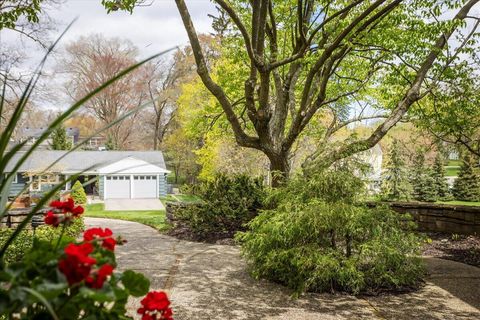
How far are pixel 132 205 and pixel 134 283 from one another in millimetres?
21829

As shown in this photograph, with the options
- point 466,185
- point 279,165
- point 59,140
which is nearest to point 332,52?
point 279,165

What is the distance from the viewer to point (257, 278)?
225 inches

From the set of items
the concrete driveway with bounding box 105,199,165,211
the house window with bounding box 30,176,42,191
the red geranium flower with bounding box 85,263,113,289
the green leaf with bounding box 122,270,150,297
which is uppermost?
the house window with bounding box 30,176,42,191

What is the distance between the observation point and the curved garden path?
4.39 metres

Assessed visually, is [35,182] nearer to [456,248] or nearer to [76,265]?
[76,265]

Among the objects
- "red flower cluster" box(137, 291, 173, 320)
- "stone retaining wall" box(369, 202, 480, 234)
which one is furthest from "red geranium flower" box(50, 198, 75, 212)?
"stone retaining wall" box(369, 202, 480, 234)

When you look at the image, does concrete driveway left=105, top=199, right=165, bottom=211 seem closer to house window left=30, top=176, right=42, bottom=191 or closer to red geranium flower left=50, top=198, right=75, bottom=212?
house window left=30, top=176, right=42, bottom=191

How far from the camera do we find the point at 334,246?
227 inches

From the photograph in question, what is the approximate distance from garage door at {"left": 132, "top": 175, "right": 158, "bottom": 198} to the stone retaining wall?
19180 mm

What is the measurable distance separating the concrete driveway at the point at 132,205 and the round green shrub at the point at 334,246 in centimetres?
1574

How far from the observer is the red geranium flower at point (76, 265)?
1007mm

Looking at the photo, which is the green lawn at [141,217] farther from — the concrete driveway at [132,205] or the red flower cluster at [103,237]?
the red flower cluster at [103,237]

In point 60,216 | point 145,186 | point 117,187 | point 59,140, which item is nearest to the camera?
point 60,216

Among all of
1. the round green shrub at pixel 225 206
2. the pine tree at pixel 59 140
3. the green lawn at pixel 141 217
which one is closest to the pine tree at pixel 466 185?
the green lawn at pixel 141 217
